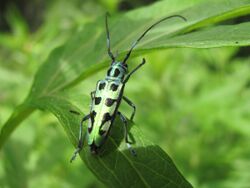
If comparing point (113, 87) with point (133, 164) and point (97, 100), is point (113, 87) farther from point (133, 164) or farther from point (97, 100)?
point (133, 164)

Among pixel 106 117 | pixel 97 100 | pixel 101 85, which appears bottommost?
pixel 106 117

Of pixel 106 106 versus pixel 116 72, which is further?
pixel 116 72

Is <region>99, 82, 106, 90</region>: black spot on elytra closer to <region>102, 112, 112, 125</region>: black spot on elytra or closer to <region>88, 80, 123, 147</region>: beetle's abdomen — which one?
<region>88, 80, 123, 147</region>: beetle's abdomen

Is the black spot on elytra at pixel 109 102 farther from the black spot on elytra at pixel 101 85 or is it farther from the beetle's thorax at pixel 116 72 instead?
the beetle's thorax at pixel 116 72

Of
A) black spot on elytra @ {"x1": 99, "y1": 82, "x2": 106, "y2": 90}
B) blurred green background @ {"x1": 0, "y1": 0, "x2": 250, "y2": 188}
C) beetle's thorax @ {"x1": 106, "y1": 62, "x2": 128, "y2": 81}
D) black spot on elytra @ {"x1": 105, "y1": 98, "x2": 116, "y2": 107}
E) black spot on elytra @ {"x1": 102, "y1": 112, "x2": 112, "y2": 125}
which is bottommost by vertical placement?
black spot on elytra @ {"x1": 102, "y1": 112, "x2": 112, "y2": 125}

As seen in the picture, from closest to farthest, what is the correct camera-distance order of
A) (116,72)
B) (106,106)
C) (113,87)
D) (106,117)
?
(106,117), (106,106), (113,87), (116,72)

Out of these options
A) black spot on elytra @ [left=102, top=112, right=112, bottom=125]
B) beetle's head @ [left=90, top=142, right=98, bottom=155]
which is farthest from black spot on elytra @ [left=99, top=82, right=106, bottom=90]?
beetle's head @ [left=90, top=142, right=98, bottom=155]

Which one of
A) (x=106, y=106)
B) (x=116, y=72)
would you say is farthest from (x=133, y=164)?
(x=116, y=72)

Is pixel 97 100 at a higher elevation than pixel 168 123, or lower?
lower

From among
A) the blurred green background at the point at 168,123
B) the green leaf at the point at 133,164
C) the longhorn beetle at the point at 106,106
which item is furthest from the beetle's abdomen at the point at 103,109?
the blurred green background at the point at 168,123

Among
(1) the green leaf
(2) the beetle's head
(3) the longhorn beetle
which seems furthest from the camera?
(3) the longhorn beetle
